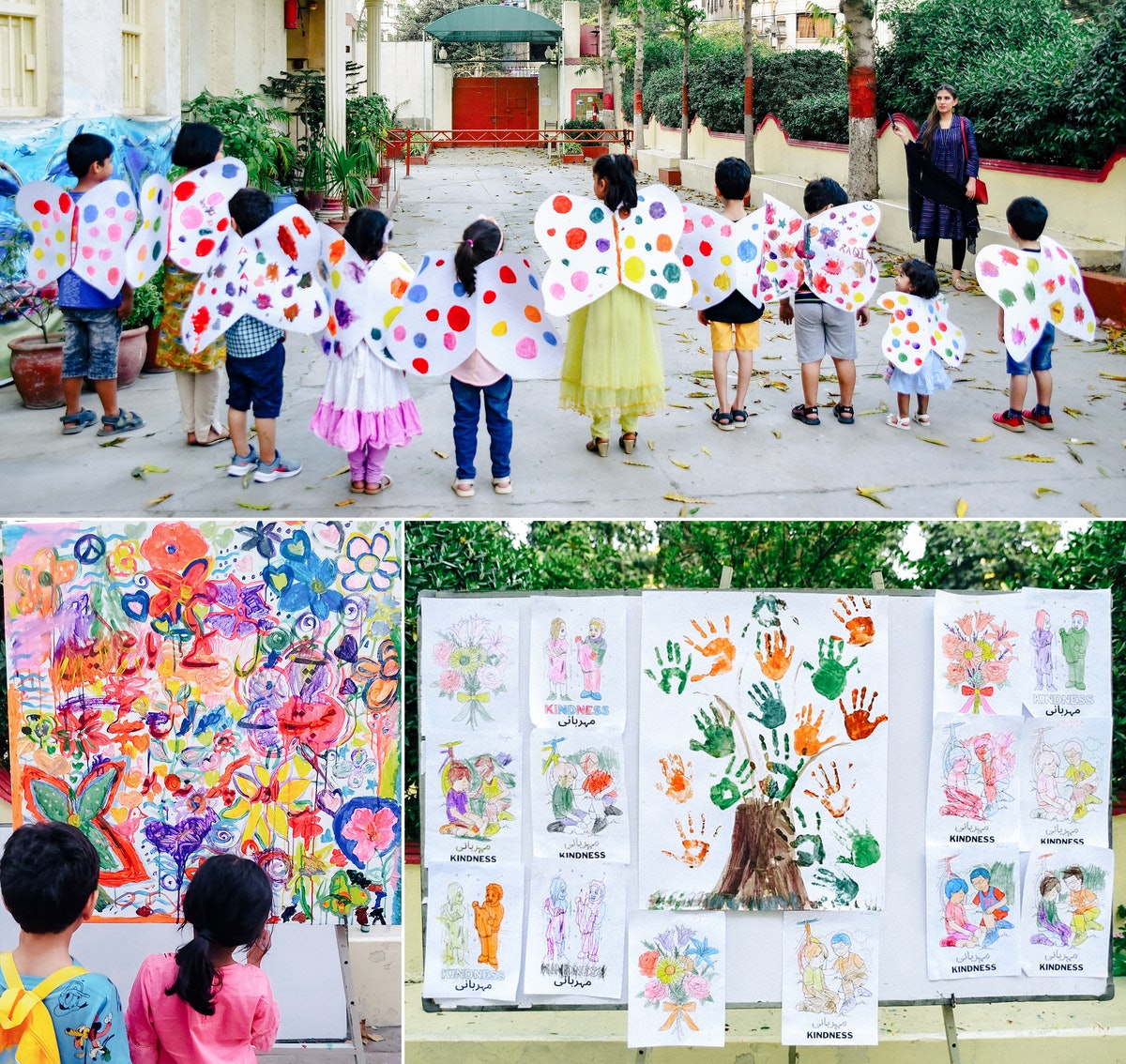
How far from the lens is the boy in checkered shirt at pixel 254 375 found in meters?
5.09

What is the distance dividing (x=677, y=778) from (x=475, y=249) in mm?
2255

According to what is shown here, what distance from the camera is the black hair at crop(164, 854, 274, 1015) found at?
299 cm

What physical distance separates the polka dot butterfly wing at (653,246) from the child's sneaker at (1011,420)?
203cm

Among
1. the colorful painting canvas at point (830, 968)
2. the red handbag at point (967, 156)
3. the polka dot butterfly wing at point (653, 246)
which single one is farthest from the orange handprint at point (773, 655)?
the red handbag at point (967, 156)

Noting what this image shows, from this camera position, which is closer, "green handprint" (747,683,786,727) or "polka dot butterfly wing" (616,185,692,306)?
"green handprint" (747,683,786,727)

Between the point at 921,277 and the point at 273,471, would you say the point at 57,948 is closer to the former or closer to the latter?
the point at 273,471

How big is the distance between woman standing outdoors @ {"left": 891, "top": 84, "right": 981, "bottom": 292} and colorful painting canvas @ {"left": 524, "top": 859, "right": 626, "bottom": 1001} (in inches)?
245

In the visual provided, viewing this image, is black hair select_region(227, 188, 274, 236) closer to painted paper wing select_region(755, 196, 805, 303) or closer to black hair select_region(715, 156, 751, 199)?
black hair select_region(715, 156, 751, 199)

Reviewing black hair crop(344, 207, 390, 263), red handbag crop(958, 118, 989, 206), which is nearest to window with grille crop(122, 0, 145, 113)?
black hair crop(344, 207, 390, 263)

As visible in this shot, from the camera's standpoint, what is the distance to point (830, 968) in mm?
3891

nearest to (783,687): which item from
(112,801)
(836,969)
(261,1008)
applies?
(836,969)

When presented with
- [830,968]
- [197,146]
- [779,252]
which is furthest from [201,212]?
[830,968]

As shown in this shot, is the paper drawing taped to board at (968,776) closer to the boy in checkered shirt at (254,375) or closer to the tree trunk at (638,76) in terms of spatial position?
the boy in checkered shirt at (254,375)

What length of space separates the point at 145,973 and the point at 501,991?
1.27 meters
